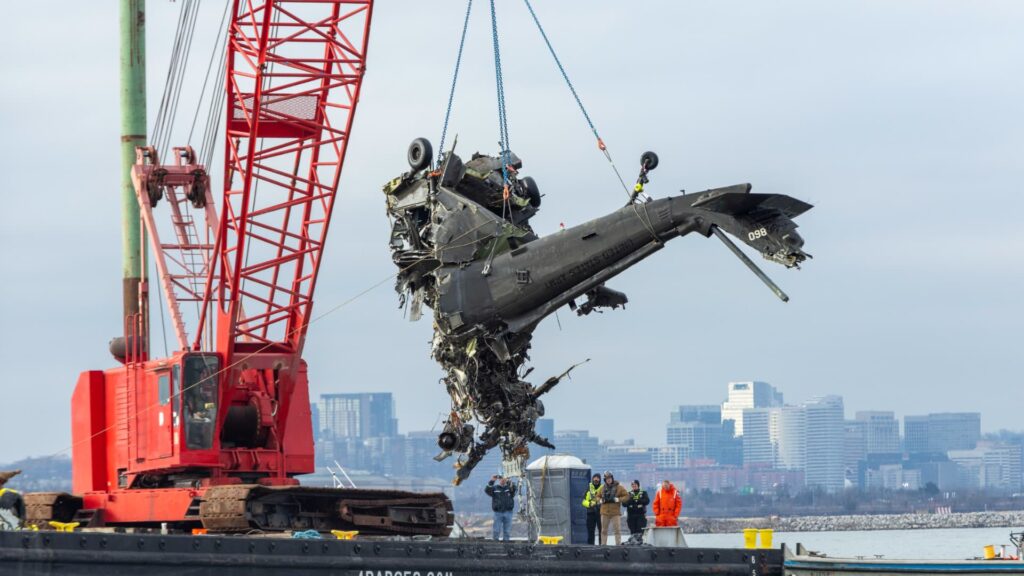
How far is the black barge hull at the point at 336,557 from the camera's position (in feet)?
83.7

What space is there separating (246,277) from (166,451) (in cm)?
467

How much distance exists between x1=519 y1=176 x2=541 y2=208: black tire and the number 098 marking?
6.17m

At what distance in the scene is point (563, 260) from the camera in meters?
32.1

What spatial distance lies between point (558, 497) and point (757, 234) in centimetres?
890

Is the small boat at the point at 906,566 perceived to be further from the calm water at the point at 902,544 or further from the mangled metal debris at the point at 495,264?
the calm water at the point at 902,544

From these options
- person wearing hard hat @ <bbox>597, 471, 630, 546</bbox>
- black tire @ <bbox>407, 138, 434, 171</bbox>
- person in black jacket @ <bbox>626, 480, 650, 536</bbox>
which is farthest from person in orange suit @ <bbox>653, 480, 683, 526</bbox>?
black tire @ <bbox>407, 138, 434, 171</bbox>

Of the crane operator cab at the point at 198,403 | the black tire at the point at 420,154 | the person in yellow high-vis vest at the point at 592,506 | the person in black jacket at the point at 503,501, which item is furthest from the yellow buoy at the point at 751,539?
the crane operator cab at the point at 198,403

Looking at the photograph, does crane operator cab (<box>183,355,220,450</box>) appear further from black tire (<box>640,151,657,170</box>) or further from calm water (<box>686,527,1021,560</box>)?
calm water (<box>686,527,1021,560</box>)

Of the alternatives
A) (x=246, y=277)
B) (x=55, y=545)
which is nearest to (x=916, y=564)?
(x=55, y=545)

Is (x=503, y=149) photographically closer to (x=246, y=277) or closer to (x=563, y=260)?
(x=563, y=260)

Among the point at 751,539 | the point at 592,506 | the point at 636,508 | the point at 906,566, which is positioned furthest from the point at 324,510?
the point at 906,566

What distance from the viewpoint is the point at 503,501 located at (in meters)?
37.4

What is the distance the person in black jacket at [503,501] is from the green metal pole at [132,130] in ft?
32.6

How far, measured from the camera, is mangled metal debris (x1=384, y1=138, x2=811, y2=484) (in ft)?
104
